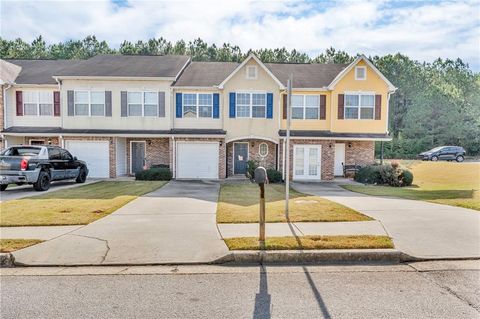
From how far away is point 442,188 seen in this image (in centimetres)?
1883

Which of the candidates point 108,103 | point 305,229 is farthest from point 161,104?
point 305,229

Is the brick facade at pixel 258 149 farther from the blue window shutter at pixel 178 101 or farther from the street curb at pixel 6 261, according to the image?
the street curb at pixel 6 261

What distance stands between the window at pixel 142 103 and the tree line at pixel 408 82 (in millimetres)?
33741

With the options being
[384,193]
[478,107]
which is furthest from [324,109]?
[478,107]

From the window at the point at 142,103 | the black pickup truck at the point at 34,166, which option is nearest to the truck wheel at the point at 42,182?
the black pickup truck at the point at 34,166

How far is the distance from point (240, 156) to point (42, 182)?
11594 millimetres

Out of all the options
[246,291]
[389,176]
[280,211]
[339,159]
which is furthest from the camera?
[339,159]

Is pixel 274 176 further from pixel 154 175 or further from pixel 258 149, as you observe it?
pixel 154 175

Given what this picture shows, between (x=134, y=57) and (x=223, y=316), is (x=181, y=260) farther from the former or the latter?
(x=134, y=57)

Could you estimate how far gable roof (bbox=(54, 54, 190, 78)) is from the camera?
22.3 metres

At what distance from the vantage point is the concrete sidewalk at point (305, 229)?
776 centimetres

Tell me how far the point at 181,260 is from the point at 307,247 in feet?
7.37

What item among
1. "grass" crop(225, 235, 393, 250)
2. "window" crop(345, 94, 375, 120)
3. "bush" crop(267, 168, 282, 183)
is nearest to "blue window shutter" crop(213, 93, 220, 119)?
"bush" crop(267, 168, 282, 183)

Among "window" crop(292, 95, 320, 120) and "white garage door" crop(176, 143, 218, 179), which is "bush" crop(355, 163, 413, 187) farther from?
"white garage door" crop(176, 143, 218, 179)
